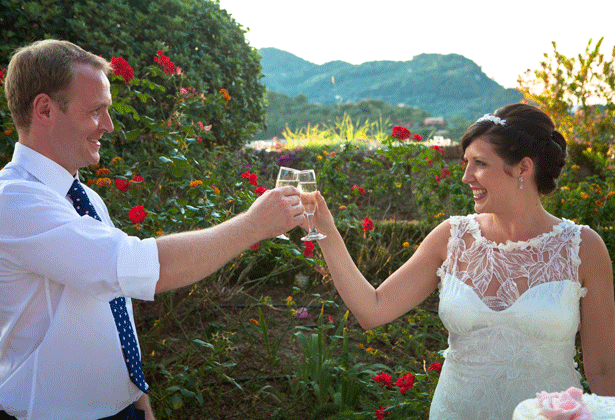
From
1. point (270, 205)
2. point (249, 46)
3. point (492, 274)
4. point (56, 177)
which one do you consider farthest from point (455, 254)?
point (249, 46)

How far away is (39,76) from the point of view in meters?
1.63

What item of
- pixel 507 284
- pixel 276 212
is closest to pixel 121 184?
pixel 276 212

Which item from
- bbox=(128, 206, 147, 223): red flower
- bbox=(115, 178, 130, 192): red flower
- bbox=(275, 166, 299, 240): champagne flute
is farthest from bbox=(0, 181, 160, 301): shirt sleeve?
bbox=(115, 178, 130, 192): red flower

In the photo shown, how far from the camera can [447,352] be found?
232 centimetres

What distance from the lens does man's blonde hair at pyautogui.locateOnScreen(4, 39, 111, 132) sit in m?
1.63

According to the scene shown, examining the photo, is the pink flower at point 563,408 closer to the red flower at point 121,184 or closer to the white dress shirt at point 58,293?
the white dress shirt at point 58,293

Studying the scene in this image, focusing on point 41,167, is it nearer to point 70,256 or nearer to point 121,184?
point 70,256

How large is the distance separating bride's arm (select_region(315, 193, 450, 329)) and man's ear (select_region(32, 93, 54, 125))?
112 centimetres

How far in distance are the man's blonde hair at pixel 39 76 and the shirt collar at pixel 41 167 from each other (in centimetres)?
9

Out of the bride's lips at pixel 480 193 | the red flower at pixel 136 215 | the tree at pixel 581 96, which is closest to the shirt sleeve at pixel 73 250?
the red flower at pixel 136 215

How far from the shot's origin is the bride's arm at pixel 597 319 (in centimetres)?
207

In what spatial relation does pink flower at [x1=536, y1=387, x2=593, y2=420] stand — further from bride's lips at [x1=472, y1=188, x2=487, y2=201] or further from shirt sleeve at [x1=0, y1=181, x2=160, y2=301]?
bride's lips at [x1=472, y1=188, x2=487, y2=201]

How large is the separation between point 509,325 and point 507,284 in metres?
0.18

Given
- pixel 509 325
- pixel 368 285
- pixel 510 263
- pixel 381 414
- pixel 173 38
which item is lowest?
pixel 381 414
